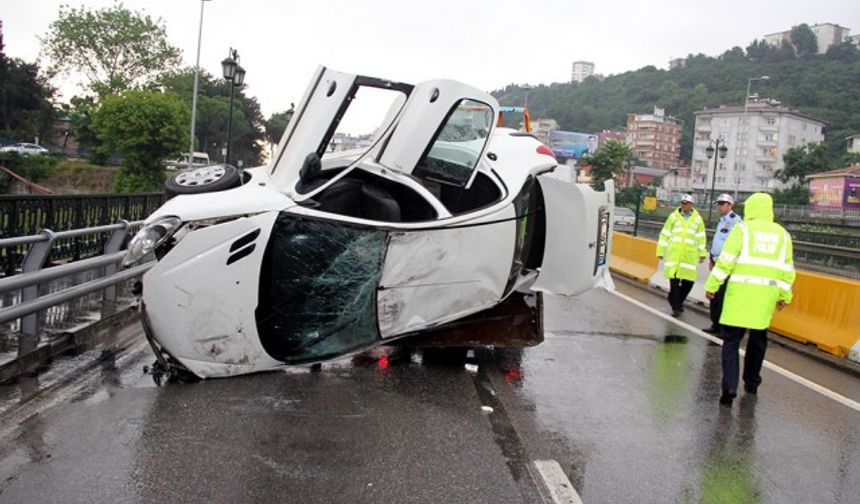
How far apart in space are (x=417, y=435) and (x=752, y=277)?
2.99m

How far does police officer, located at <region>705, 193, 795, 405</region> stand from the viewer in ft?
18.6

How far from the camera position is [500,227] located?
581 cm

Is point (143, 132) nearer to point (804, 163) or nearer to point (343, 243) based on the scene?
point (343, 243)

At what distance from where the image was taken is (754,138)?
99812mm

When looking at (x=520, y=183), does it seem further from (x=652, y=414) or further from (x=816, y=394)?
(x=816, y=394)

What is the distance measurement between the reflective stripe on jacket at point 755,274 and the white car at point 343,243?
1.67 metres

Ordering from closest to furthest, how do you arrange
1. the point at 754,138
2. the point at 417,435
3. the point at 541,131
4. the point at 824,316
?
the point at 417,435 → the point at 824,316 → the point at 541,131 → the point at 754,138

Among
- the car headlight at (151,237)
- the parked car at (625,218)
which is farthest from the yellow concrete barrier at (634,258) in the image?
the parked car at (625,218)

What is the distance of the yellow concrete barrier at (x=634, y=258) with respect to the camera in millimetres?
14086

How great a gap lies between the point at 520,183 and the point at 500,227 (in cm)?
Answer: 61

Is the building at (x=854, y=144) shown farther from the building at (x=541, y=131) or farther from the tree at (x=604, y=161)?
the tree at (x=604, y=161)

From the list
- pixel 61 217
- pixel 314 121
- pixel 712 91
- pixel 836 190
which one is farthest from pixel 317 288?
pixel 712 91

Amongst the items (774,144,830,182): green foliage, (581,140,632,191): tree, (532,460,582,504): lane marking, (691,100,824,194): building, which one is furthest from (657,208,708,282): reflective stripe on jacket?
(691,100,824,194): building

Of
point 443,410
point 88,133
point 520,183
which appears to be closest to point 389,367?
point 443,410
